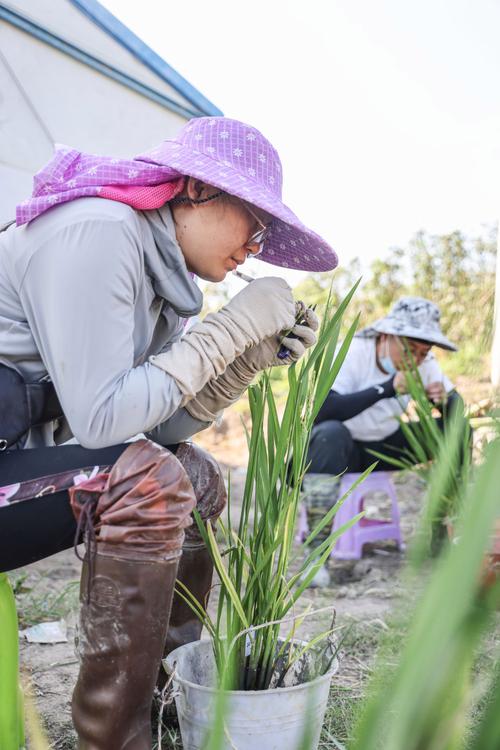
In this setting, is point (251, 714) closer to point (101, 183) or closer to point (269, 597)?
point (269, 597)

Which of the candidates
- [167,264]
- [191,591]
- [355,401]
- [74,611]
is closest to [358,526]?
[355,401]

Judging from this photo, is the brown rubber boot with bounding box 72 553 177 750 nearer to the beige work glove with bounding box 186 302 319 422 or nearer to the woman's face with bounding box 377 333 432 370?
the beige work glove with bounding box 186 302 319 422

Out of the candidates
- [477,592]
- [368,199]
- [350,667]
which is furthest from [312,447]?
[368,199]

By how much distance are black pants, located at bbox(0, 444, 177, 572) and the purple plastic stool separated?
2048 millimetres

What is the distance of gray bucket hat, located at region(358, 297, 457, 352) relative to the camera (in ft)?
10.9

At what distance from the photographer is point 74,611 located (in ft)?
7.66

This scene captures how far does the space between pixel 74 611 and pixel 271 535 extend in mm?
1246

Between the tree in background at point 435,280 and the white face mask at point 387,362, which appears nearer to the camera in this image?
the white face mask at point 387,362

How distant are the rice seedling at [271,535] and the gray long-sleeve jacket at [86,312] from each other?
214mm

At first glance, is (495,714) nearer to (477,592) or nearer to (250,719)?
(477,592)

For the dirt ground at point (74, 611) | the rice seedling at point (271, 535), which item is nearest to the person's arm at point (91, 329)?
the rice seedling at point (271, 535)

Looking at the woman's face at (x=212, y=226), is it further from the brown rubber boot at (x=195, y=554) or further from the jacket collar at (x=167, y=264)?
the brown rubber boot at (x=195, y=554)

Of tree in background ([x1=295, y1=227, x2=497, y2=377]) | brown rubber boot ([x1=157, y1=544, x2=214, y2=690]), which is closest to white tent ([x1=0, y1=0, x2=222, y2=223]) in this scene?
brown rubber boot ([x1=157, y1=544, x2=214, y2=690])

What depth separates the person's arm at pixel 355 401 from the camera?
10.5ft
